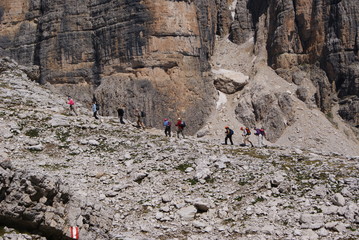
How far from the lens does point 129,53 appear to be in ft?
211

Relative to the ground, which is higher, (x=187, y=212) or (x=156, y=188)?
(x=156, y=188)

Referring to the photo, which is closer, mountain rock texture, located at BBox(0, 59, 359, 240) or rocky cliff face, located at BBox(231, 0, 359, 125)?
mountain rock texture, located at BBox(0, 59, 359, 240)

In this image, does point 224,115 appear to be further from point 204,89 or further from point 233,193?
point 233,193

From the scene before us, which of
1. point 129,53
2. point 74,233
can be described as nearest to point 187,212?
point 74,233

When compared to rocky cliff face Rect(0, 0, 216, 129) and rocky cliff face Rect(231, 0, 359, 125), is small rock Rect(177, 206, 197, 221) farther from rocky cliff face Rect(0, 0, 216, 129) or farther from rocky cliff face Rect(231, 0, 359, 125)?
rocky cliff face Rect(231, 0, 359, 125)

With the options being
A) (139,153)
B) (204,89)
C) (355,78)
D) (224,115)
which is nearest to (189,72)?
(204,89)

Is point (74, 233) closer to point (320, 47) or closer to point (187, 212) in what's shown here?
point (187, 212)

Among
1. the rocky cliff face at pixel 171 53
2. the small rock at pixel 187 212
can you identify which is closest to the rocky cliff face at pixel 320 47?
the rocky cliff face at pixel 171 53

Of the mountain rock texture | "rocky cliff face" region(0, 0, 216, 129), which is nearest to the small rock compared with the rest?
the mountain rock texture

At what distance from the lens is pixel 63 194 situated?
20797mm

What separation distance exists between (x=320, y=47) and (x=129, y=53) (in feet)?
79.6

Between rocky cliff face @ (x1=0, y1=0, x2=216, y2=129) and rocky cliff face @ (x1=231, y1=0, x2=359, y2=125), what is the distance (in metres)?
9.95

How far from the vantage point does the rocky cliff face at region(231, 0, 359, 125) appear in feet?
216

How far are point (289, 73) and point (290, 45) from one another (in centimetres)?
401
